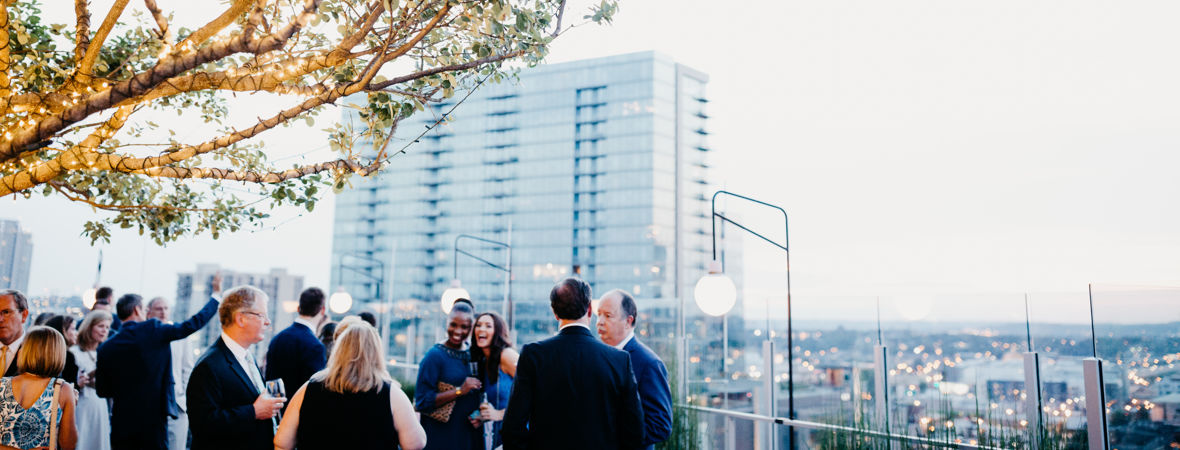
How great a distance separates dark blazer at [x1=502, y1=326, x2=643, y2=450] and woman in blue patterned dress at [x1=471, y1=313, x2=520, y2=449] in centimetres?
137

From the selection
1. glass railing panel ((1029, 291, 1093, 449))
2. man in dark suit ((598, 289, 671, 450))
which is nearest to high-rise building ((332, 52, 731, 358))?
glass railing panel ((1029, 291, 1093, 449))

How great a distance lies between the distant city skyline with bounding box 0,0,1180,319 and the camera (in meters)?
9.35

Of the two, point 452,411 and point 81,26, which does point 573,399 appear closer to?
point 452,411

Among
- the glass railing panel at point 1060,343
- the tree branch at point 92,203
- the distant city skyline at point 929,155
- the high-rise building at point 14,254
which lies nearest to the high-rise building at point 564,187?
Result: the distant city skyline at point 929,155

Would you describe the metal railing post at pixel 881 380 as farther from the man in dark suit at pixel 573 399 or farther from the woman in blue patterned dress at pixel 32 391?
the woman in blue patterned dress at pixel 32 391

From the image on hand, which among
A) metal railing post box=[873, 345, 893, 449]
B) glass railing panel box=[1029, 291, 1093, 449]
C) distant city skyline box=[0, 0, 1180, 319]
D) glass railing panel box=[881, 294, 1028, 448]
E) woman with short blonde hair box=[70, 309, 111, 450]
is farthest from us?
distant city skyline box=[0, 0, 1180, 319]

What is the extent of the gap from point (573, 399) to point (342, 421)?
73cm

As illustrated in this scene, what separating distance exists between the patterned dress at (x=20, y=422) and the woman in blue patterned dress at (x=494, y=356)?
182cm

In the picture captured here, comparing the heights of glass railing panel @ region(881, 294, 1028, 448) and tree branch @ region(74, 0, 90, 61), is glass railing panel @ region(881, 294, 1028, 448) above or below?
below

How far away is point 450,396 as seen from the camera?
12.0ft

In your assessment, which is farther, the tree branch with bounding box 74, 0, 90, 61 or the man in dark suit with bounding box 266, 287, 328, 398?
the man in dark suit with bounding box 266, 287, 328, 398

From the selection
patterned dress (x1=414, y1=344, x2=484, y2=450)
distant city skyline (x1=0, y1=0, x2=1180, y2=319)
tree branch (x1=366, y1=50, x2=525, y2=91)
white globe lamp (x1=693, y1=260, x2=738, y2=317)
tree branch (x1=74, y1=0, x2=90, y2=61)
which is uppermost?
distant city skyline (x1=0, y1=0, x2=1180, y2=319)

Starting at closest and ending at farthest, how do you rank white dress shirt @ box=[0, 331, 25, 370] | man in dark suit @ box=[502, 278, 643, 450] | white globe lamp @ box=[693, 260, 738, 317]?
man in dark suit @ box=[502, 278, 643, 450], white dress shirt @ box=[0, 331, 25, 370], white globe lamp @ box=[693, 260, 738, 317]

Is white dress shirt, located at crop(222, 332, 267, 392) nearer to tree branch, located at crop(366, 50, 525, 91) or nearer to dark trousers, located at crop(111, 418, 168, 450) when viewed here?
tree branch, located at crop(366, 50, 525, 91)
